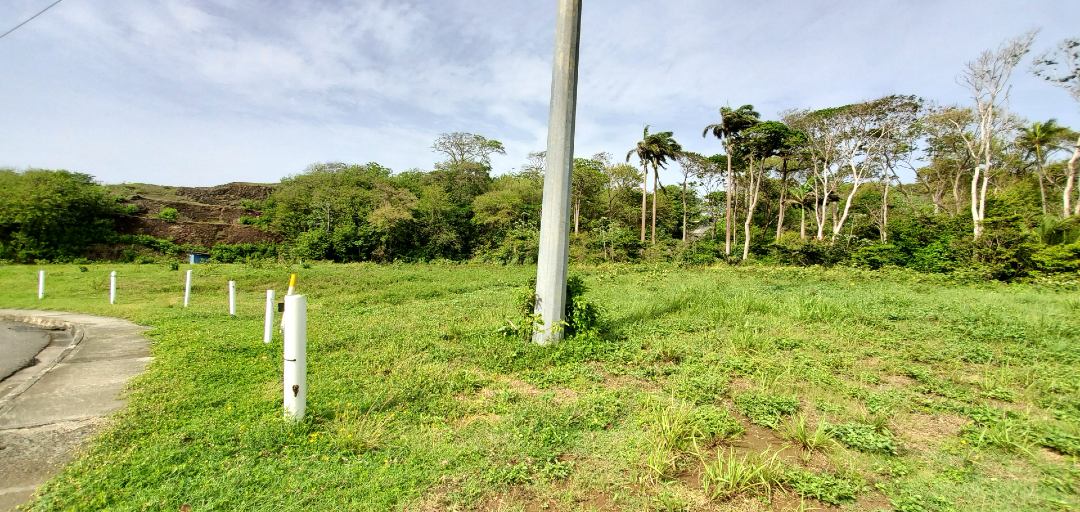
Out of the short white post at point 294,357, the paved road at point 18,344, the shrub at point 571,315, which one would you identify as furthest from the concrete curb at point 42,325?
the shrub at point 571,315

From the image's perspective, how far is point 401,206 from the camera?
30750mm

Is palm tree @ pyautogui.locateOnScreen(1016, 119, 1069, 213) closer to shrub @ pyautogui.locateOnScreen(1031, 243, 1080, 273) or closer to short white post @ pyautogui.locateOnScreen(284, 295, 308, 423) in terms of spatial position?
shrub @ pyautogui.locateOnScreen(1031, 243, 1080, 273)

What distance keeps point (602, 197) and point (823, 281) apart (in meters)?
23.2

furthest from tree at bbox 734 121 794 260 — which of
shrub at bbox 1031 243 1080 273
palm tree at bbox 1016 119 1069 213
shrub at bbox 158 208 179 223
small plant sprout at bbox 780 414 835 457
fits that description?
shrub at bbox 158 208 179 223

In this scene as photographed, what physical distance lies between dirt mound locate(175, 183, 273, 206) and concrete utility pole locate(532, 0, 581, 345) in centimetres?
4007

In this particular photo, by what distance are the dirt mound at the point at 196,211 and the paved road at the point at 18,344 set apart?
29979mm

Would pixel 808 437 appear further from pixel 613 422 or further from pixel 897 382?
pixel 897 382

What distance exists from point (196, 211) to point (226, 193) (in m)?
4.34

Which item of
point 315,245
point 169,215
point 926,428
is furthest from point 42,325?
point 169,215

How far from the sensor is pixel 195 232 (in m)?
30.8

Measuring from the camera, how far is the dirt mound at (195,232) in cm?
2913

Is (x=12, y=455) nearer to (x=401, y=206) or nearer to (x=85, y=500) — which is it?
(x=85, y=500)

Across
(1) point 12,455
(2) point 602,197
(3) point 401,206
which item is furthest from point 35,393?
(2) point 602,197

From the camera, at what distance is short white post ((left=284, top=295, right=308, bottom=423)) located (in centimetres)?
281
